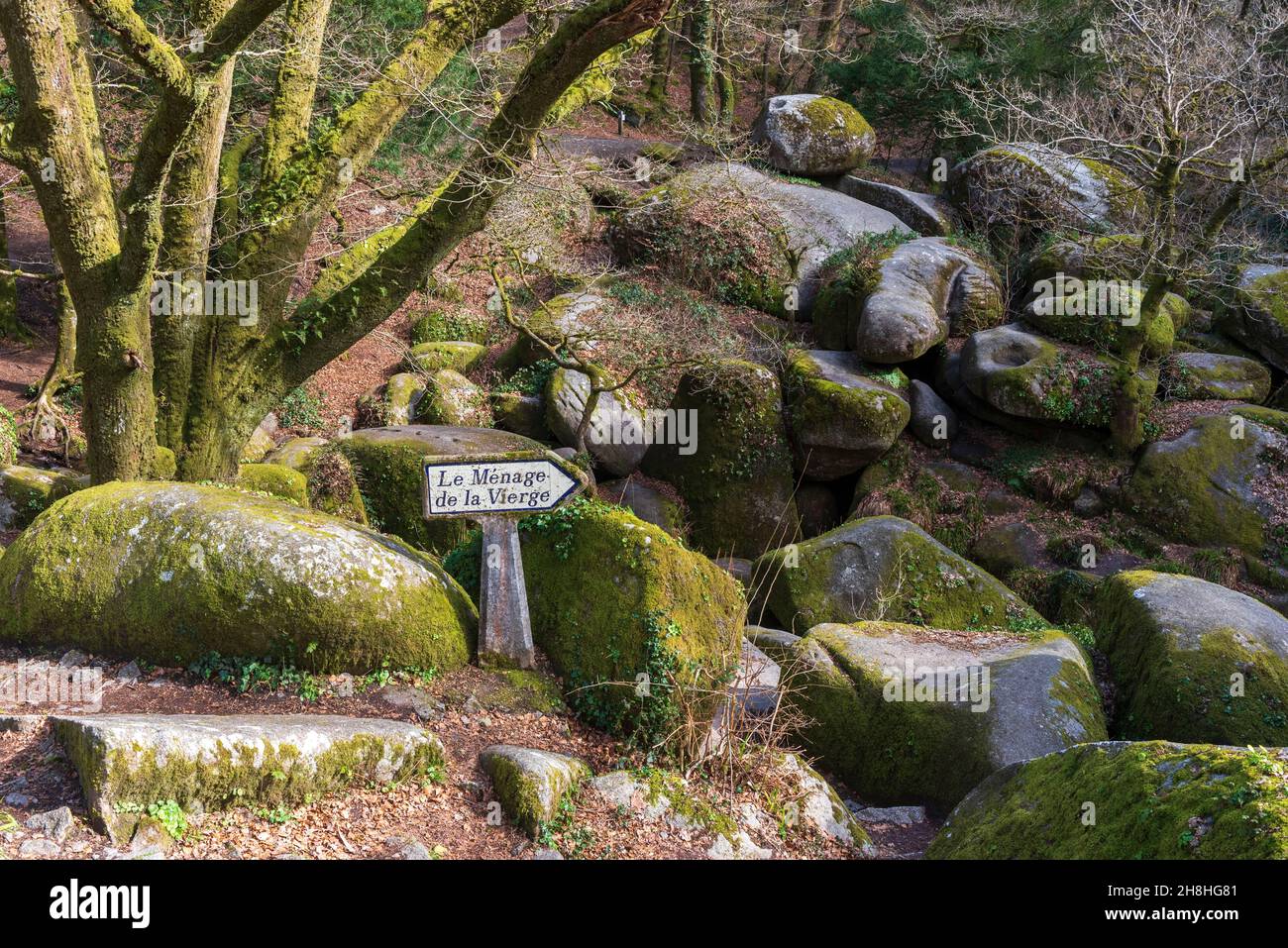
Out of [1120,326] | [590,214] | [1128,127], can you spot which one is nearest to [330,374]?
[590,214]

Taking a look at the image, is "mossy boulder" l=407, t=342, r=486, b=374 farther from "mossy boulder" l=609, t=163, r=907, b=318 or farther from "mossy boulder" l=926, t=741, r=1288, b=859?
"mossy boulder" l=926, t=741, r=1288, b=859

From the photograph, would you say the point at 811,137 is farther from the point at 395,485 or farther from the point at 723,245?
the point at 395,485

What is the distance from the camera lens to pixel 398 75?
26.7ft

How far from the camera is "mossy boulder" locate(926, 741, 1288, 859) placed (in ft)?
11.7

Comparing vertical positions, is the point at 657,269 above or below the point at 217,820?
above

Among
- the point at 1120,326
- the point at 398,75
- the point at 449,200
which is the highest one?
the point at 398,75

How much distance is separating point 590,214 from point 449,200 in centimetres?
1158

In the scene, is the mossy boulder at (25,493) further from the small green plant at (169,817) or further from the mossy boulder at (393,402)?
the mossy boulder at (393,402)

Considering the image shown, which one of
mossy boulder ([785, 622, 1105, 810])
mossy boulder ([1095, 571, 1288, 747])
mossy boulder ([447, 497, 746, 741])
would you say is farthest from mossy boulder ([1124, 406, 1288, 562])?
mossy boulder ([447, 497, 746, 741])

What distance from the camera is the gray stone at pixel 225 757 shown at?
167 inches

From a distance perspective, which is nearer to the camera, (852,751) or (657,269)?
(852,751)

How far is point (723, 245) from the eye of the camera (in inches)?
722

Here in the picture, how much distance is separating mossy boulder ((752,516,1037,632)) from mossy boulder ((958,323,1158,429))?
217 inches
